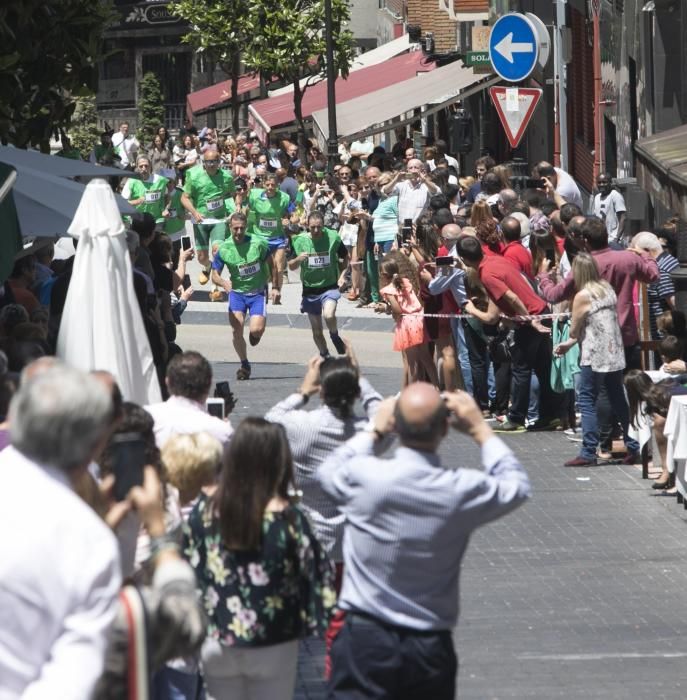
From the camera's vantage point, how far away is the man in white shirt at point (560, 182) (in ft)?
61.9

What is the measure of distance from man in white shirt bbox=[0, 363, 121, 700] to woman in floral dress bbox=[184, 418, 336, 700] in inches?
76.7

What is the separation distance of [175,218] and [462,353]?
9627 mm

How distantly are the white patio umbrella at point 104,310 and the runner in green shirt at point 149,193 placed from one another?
1480cm

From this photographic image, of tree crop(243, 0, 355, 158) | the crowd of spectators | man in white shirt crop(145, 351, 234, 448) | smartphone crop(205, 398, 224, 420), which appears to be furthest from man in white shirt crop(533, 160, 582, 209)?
tree crop(243, 0, 355, 158)

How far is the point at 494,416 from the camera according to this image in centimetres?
1611

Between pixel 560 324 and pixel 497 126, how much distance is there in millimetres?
28591

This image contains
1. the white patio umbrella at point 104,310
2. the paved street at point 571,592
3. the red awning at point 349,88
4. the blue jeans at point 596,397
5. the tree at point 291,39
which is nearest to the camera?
the paved street at point 571,592

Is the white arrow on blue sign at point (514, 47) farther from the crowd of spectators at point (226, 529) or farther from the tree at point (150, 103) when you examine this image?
the tree at point (150, 103)

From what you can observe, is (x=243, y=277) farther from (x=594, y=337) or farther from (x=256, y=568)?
(x=256, y=568)

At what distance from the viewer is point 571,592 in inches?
396

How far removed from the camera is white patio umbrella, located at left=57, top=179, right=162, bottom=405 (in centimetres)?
980

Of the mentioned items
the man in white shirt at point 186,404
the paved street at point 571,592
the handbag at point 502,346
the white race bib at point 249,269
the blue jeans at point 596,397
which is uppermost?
the white race bib at point 249,269

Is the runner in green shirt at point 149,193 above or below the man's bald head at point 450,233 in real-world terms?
above

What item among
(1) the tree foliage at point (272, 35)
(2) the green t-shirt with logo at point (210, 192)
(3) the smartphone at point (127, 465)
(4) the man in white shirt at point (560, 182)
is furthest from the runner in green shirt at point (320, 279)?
(1) the tree foliage at point (272, 35)
